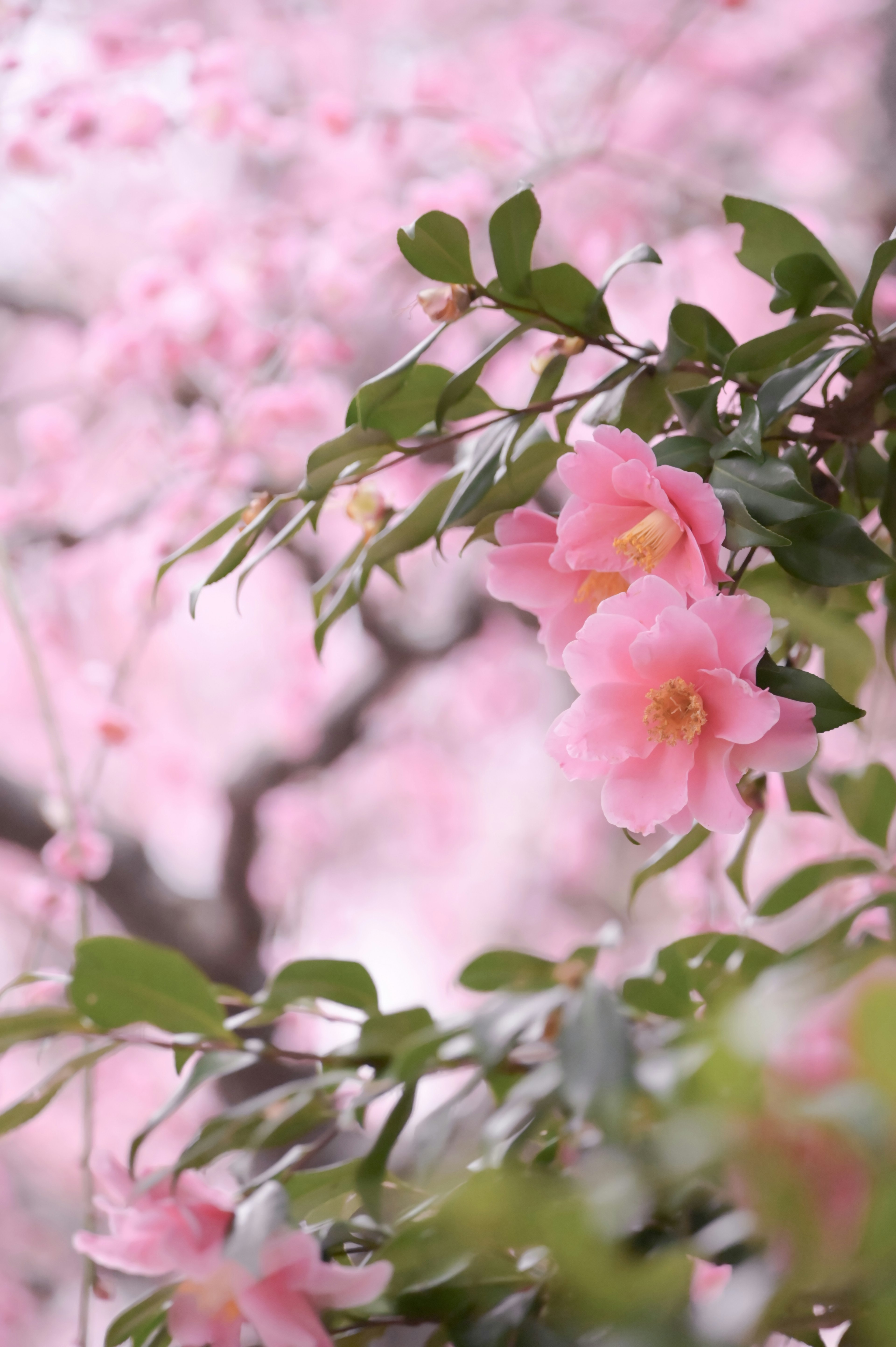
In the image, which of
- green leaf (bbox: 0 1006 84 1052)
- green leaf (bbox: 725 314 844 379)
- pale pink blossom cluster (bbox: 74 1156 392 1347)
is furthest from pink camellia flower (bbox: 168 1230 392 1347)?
green leaf (bbox: 725 314 844 379)

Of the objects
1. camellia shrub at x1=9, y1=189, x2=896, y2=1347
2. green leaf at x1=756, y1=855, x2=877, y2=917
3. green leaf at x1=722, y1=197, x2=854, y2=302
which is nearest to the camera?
camellia shrub at x1=9, y1=189, x2=896, y2=1347

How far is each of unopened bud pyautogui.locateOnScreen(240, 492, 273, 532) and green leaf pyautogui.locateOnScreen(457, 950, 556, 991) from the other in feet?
0.66

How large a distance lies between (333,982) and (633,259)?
298 mm

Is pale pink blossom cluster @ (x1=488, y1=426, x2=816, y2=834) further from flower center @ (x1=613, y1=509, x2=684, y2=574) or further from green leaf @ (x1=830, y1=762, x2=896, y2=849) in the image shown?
green leaf @ (x1=830, y1=762, x2=896, y2=849)

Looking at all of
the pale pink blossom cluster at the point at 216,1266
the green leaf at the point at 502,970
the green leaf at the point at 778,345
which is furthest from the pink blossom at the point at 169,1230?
the green leaf at the point at 778,345

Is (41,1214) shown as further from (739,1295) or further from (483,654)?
(739,1295)

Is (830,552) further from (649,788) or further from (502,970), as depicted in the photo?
(502,970)

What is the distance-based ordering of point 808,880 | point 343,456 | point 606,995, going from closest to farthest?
point 606,995, point 343,456, point 808,880

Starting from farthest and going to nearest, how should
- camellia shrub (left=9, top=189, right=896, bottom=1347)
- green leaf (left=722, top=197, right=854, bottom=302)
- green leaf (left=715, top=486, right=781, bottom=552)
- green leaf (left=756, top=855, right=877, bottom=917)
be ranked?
green leaf (left=756, top=855, right=877, bottom=917)
green leaf (left=722, top=197, right=854, bottom=302)
green leaf (left=715, top=486, right=781, bottom=552)
camellia shrub (left=9, top=189, right=896, bottom=1347)

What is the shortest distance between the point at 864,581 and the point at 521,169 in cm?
194

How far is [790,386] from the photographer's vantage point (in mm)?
353

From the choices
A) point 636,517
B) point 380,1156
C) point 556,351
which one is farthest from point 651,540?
point 380,1156

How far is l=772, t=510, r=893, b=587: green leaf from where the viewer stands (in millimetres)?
299

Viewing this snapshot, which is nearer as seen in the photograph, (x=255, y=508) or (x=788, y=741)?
(x=788, y=741)
